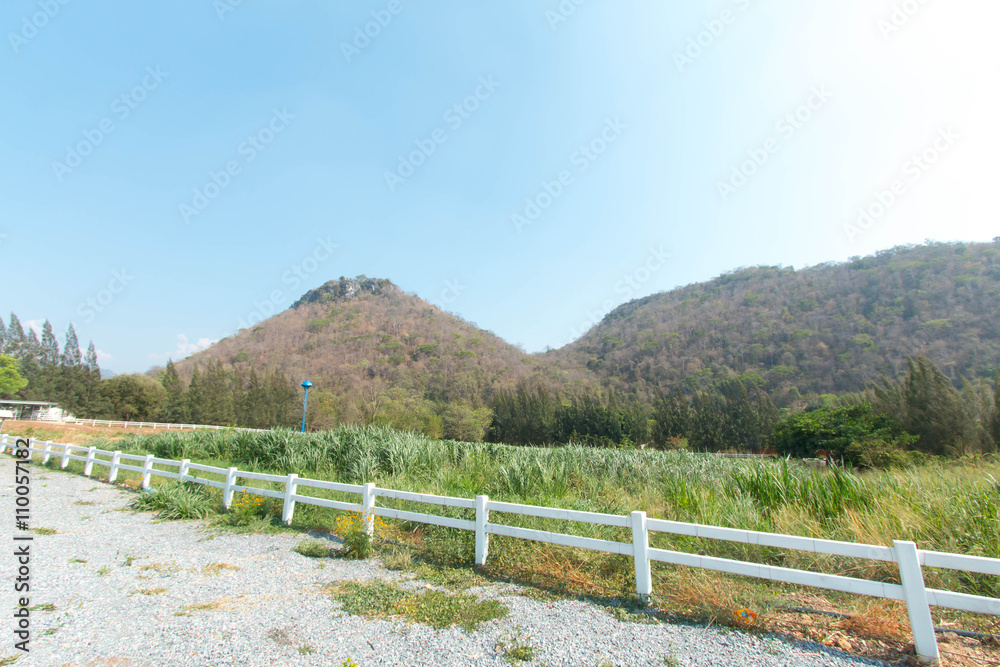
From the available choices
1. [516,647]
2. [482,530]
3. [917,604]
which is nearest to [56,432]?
[482,530]

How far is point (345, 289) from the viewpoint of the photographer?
163m

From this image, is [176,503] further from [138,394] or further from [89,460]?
[138,394]

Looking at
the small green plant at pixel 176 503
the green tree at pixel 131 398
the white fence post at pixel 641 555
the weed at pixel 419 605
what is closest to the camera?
the weed at pixel 419 605

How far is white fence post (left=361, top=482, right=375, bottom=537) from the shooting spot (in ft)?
22.1

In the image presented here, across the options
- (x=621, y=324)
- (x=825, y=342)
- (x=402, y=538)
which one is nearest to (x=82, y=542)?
(x=402, y=538)

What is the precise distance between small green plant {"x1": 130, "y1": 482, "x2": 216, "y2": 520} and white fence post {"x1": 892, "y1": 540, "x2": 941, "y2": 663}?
1032 centimetres

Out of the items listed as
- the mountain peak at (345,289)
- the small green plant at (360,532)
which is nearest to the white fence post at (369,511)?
the small green plant at (360,532)

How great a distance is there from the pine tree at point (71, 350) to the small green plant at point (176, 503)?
7563cm

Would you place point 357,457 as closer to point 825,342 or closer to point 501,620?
point 501,620

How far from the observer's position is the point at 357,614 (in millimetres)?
4359

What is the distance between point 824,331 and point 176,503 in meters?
111

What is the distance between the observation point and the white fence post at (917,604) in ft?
10.9

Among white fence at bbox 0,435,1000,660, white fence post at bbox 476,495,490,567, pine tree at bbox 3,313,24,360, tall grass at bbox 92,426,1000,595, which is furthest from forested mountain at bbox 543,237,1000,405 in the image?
pine tree at bbox 3,313,24,360

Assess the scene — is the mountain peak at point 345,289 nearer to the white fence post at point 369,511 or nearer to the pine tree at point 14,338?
the pine tree at point 14,338
